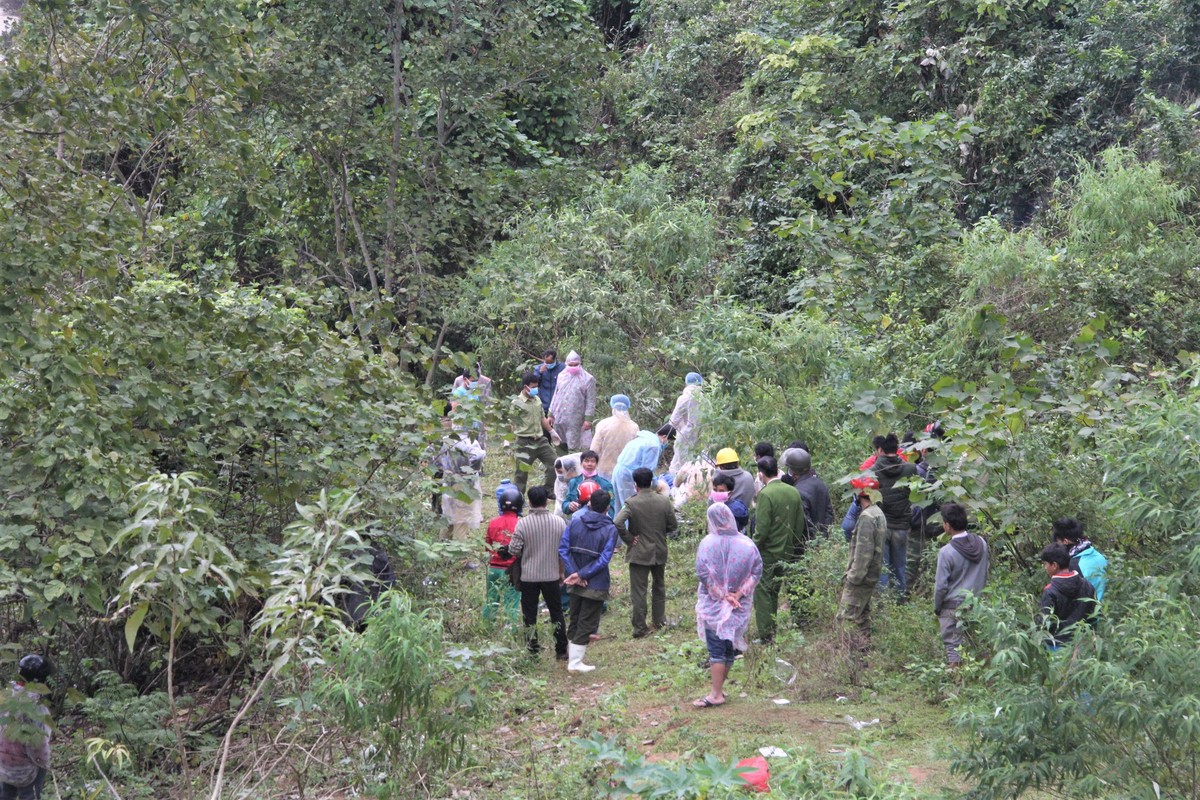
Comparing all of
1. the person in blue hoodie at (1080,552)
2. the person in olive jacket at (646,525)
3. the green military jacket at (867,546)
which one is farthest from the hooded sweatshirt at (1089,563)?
the person in olive jacket at (646,525)

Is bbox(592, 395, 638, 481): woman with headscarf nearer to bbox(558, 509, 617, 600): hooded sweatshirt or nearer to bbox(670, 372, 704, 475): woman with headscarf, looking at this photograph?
bbox(670, 372, 704, 475): woman with headscarf

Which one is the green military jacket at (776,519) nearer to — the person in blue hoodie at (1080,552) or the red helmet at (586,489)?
the red helmet at (586,489)

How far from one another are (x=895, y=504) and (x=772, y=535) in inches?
45.2

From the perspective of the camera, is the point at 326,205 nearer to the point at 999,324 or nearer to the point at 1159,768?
the point at 999,324

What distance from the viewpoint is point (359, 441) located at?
9273 mm

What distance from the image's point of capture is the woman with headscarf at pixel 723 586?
8.68 meters

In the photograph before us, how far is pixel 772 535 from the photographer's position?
991cm

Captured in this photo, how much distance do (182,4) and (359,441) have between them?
3607 millimetres

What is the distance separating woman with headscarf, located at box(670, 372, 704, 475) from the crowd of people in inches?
38.7

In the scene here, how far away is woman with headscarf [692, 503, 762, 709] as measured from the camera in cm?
868

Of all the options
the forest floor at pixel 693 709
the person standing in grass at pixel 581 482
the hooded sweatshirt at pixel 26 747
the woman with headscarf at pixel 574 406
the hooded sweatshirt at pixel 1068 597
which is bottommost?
the forest floor at pixel 693 709

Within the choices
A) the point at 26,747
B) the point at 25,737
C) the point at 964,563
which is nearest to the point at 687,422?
the point at 964,563

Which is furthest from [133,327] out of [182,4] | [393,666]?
[393,666]

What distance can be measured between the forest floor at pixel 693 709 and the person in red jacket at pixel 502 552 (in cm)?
23
